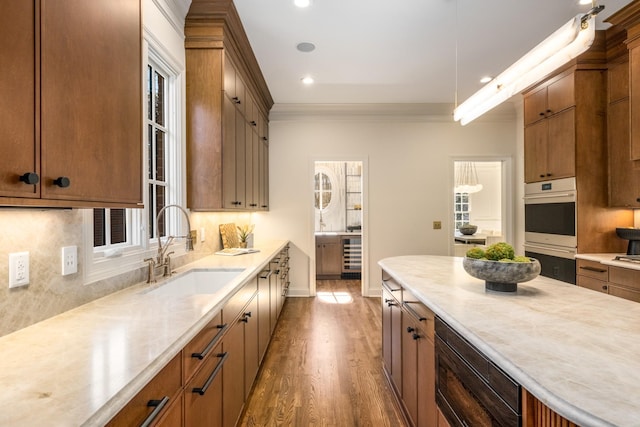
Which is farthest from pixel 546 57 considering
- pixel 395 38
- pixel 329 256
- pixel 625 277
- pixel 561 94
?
pixel 329 256

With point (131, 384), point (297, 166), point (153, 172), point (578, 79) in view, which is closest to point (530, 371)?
point (131, 384)

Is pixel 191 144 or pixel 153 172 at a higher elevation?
pixel 191 144

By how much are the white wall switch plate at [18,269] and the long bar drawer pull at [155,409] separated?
26.6 inches

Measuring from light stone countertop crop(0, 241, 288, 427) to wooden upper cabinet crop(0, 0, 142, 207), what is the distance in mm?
433

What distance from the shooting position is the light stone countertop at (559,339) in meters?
0.71

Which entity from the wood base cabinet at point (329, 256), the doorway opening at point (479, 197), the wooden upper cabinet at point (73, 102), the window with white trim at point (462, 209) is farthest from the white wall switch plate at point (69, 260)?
the window with white trim at point (462, 209)

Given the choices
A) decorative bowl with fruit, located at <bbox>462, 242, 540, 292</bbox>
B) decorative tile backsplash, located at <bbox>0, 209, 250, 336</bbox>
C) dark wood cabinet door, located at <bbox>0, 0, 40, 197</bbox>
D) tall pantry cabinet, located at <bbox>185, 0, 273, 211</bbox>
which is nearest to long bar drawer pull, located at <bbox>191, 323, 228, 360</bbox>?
decorative tile backsplash, located at <bbox>0, 209, 250, 336</bbox>

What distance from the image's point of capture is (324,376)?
267 centimetres

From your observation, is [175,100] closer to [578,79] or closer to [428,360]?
[428,360]

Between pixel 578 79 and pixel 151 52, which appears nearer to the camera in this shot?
pixel 151 52

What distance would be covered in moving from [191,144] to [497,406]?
2507mm

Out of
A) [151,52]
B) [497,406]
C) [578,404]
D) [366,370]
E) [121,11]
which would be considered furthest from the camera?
[366,370]

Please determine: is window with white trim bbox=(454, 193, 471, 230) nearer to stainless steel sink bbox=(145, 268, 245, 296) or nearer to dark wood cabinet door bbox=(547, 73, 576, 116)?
dark wood cabinet door bbox=(547, 73, 576, 116)

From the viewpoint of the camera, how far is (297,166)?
5.12 meters
